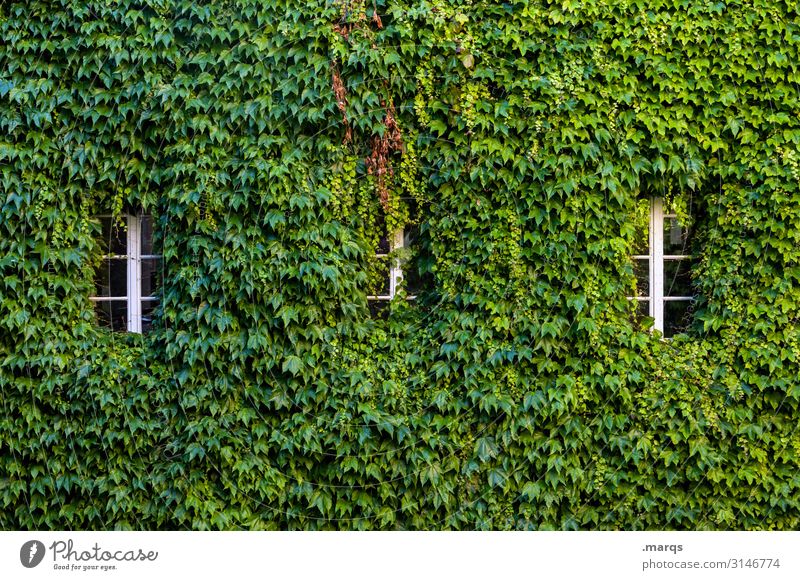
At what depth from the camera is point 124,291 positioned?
5840mm

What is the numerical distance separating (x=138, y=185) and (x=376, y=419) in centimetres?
248

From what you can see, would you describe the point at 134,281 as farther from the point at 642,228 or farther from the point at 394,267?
the point at 642,228

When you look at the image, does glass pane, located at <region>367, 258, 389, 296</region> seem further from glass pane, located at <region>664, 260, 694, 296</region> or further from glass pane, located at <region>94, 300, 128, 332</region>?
glass pane, located at <region>664, 260, 694, 296</region>

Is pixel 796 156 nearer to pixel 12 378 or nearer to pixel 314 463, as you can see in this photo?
pixel 314 463

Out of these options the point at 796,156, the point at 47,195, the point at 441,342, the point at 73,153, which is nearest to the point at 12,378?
the point at 47,195

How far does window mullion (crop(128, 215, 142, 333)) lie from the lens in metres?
5.79

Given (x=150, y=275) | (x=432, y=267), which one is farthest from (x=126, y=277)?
(x=432, y=267)

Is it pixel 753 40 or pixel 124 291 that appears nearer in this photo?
pixel 753 40

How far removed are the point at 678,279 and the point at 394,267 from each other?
2.19 metres

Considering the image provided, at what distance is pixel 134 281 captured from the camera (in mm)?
5805

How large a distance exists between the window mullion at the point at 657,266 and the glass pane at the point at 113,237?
4079mm

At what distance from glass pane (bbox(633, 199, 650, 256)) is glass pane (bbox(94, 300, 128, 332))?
3.98 m
